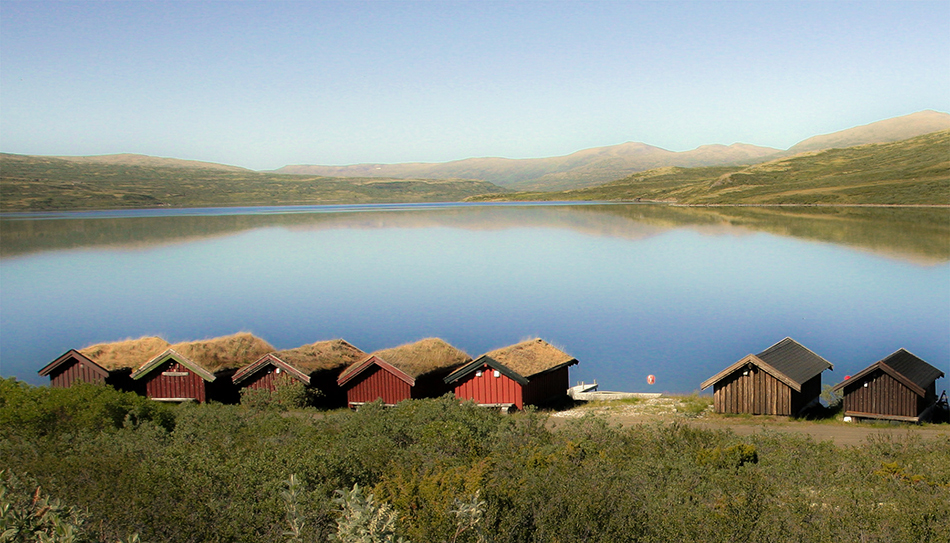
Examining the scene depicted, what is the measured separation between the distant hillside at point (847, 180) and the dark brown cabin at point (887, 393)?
104802 millimetres

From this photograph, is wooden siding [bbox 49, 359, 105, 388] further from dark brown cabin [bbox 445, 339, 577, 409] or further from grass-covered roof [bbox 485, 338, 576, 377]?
grass-covered roof [bbox 485, 338, 576, 377]

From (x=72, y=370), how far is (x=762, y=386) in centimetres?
1992

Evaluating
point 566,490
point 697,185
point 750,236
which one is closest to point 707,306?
point 566,490

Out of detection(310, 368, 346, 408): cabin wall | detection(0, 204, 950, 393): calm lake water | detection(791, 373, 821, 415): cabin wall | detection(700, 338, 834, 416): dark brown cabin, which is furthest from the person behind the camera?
detection(0, 204, 950, 393): calm lake water

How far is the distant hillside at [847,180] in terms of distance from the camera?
396ft

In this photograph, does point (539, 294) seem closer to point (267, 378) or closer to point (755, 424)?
point (267, 378)

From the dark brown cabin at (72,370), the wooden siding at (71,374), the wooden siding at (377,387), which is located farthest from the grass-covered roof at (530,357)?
the wooden siding at (71,374)

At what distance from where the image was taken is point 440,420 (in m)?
13.6

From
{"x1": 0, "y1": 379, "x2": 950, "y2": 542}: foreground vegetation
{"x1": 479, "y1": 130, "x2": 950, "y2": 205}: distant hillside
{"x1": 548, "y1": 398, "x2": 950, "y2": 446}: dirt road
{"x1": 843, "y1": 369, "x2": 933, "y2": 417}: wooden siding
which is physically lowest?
{"x1": 548, "y1": 398, "x2": 950, "y2": 446}: dirt road

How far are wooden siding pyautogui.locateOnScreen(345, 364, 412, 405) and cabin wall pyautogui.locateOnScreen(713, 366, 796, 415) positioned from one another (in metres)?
8.61

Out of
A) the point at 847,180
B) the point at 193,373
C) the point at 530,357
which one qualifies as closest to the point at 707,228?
the point at 847,180

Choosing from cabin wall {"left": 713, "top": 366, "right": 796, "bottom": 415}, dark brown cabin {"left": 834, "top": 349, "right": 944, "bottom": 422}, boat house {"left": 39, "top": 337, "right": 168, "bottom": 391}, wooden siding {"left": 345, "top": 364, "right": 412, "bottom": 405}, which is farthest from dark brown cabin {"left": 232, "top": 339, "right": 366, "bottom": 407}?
dark brown cabin {"left": 834, "top": 349, "right": 944, "bottom": 422}

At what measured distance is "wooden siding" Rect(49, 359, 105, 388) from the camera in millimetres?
22016

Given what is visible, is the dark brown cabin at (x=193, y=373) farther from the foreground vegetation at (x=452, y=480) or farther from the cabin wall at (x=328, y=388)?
the foreground vegetation at (x=452, y=480)
